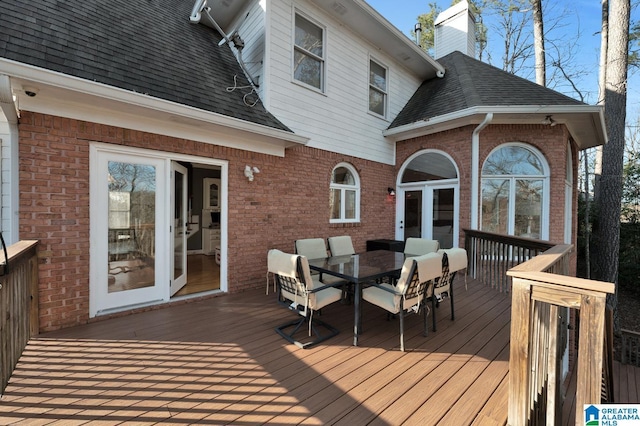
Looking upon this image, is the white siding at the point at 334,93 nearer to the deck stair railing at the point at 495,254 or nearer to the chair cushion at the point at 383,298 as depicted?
the deck stair railing at the point at 495,254

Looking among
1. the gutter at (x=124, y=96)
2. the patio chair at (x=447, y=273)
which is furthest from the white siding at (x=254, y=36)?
the patio chair at (x=447, y=273)

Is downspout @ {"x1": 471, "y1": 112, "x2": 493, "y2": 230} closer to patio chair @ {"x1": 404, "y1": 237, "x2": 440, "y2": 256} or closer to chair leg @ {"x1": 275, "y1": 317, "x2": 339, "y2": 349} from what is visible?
patio chair @ {"x1": 404, "y1": 237, "x2": 440, "y2": 256}

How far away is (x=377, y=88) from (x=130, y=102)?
596 centimetres

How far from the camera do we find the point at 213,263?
722cm

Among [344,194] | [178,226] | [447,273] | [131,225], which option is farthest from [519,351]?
[344,194]

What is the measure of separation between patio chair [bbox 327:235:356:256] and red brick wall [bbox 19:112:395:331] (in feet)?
3.29

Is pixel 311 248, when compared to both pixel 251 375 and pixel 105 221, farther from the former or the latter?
pixel 105 221

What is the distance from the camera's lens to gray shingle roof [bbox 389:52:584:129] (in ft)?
20.1

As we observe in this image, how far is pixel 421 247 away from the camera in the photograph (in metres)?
5.22

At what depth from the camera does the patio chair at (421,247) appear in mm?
5072

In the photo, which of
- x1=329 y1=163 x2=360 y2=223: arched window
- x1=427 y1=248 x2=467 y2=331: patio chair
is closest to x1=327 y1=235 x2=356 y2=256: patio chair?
x1=329 y1=163 x2=360 y2=223: arched window

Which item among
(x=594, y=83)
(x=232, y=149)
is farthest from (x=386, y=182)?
(x=594, y=83)

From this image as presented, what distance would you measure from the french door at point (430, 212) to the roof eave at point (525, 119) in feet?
4.71

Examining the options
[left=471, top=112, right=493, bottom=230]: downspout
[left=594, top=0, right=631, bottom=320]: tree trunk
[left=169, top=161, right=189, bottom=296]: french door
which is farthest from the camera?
[left=594, top=0, right=631, bottom=320]: tree trunk
